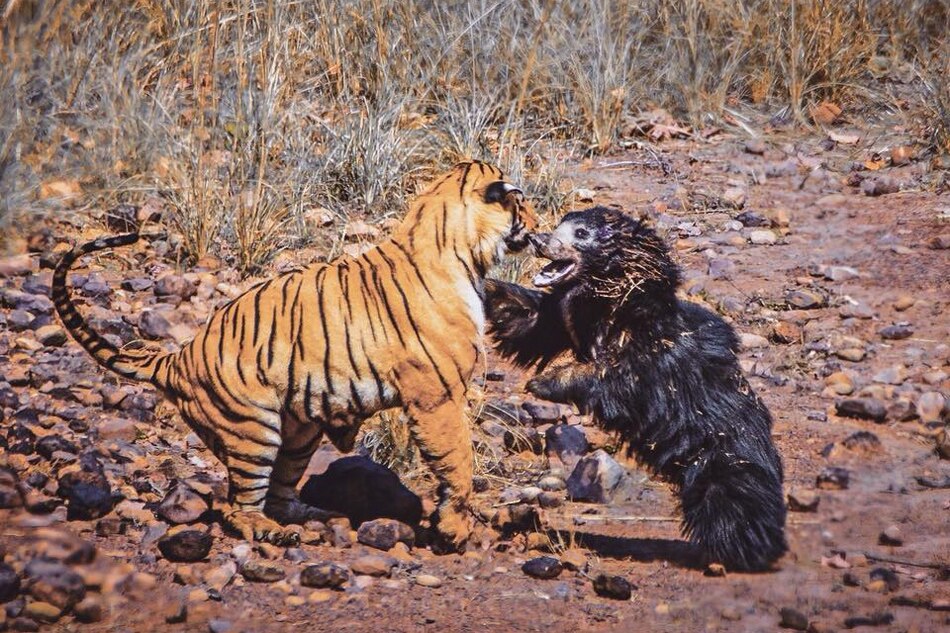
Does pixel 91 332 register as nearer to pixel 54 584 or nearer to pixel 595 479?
pixel 54 584

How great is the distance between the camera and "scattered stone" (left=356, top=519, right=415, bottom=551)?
4434 millimetres

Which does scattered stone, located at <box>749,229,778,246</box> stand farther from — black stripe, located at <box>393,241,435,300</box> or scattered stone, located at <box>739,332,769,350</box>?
black stripe, located at <box>393,241,435,300</box>

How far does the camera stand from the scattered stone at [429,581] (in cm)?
416

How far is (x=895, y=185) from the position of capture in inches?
313

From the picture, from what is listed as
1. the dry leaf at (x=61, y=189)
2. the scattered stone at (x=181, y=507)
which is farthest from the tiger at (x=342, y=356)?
the dry leaf at (x=61, y=189)

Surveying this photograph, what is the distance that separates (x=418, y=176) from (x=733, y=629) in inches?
158

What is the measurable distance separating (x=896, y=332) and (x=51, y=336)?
4257 millimetres

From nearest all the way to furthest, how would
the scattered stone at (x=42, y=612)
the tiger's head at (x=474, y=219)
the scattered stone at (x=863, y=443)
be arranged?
the scattered stone at (x=42, y=612), the tiger's head at (x=474, y=219), the scattered stone at (x=863, y=443)

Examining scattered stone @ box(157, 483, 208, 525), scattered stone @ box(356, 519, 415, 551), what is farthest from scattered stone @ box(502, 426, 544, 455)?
scattered stone @ box(157, 483, 208, 525)

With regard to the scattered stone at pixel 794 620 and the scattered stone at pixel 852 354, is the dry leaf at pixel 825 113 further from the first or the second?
the scattered stone at pixel 794 620

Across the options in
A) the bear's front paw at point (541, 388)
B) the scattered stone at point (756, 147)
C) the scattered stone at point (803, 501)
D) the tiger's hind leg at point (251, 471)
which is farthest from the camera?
the scattered stone at point (756, 147)

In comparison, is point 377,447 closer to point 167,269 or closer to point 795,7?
point 167,269

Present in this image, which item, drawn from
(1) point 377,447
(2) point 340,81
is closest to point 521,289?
(1) point 377,447

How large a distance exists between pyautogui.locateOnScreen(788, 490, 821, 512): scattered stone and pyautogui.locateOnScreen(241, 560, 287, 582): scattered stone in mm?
2212
